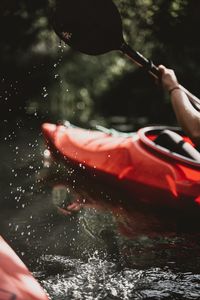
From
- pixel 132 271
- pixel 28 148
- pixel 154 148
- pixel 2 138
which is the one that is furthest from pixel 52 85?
pixel 132 271

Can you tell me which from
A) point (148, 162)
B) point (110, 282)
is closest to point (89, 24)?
point (148, 162)

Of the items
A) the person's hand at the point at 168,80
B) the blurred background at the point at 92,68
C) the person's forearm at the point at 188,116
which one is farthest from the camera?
the blurred background at the point at 92,68

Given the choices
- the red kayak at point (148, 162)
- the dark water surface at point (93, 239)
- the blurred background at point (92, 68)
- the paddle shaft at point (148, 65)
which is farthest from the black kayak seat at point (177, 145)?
the blurred background at point (92, 68)

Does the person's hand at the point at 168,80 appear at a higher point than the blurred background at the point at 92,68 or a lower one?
higher

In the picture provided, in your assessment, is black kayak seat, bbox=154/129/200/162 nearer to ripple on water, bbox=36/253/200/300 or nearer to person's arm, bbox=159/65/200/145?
person's arm, bbox=159/65/200/145

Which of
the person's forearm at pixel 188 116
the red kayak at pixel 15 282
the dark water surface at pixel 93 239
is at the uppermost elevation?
the person's forearm at pixel 188 116

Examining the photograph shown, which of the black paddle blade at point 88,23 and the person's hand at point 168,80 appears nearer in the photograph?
the person's hand at point 168,80

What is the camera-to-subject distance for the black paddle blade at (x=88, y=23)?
3.37 metres

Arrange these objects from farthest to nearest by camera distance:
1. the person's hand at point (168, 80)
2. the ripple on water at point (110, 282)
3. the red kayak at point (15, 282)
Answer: the person's hand at point (168, 80), the ripple on water at point (110, 282), the red kayak at point (15, 282)

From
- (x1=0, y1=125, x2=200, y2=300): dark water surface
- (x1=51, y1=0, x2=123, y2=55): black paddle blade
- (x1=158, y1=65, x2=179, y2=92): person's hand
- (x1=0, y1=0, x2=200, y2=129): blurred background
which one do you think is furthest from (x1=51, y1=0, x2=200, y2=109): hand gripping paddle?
(x1=0, y1=0, x2=200, y2=129): blurred background

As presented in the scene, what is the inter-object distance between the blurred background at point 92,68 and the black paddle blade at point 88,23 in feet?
13.6

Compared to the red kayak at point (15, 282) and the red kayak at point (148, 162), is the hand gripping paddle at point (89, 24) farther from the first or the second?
the red kayak at point (15, 282)

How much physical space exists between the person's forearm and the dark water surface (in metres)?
0.74

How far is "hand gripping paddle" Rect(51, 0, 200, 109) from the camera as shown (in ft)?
11.0
